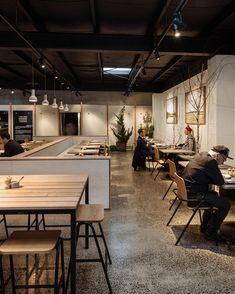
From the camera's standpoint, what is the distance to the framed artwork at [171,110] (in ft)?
34.6

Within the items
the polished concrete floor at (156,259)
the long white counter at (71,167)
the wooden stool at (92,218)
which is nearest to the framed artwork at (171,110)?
the polished concrete floor at (156,259)

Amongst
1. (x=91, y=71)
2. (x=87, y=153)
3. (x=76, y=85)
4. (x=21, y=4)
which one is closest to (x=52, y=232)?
(x=21, y=4)

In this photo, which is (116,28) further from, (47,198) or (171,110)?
(171,110)

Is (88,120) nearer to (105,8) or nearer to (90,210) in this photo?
(105,8)

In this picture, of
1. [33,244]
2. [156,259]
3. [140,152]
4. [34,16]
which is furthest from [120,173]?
[33,244]

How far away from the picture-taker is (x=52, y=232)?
237cm

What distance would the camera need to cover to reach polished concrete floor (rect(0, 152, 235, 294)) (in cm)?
264

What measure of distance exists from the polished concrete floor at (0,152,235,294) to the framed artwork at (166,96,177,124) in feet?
19.9

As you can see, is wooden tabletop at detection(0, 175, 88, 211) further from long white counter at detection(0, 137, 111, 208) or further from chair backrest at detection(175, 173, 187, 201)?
long white counter at detection(0, 137, 111, 208)

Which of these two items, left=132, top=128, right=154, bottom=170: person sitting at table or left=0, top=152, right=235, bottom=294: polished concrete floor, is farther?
left=132, top=128, right=154, bottom=170: person sitting at table

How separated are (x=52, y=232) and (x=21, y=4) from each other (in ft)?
12.0

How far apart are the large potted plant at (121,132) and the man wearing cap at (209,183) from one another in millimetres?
10525

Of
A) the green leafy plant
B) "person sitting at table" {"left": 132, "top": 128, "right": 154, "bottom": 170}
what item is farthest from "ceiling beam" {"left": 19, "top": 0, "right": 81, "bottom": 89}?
the green leafy plant

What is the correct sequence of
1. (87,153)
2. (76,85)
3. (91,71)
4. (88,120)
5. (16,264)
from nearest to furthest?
(16,264) < (87,153) < (91,71) < (76,85) < (88,120)
